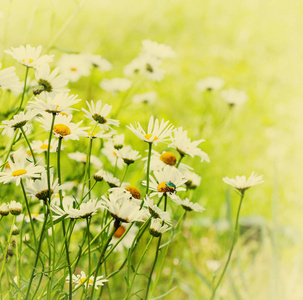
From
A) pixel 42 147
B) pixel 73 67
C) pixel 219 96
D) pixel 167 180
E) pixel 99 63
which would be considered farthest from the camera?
pixel 219 96

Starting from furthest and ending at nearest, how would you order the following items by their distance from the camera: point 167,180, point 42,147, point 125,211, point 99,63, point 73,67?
point 73,67 < point 99,63 < point 42,147 < point 167,180 < point 125,211

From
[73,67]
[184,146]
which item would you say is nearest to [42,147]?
[184,146]

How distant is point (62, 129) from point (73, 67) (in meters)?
0.87

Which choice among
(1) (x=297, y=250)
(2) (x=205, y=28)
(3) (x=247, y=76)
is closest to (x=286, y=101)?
(3) (x=247, y=76)

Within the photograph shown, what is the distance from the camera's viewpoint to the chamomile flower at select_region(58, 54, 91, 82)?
4.28 feet

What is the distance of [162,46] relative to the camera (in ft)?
3.45

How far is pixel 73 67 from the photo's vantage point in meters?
1.34

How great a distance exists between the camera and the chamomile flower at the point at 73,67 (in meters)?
1.31

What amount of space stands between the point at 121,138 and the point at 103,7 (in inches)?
114

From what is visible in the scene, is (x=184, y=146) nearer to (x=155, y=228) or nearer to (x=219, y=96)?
(x=155, y=228)

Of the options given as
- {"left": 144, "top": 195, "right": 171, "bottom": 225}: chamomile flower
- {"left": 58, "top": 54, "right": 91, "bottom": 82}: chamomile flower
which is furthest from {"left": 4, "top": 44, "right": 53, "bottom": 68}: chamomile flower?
{"left": 58, "top": 54, "right": 91, "bottom": 82}: chamomile flower

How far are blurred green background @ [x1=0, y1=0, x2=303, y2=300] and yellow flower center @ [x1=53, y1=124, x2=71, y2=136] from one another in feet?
1.52

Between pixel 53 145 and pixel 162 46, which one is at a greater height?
pixel 162 46

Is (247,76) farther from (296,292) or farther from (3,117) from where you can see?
(3,117)
